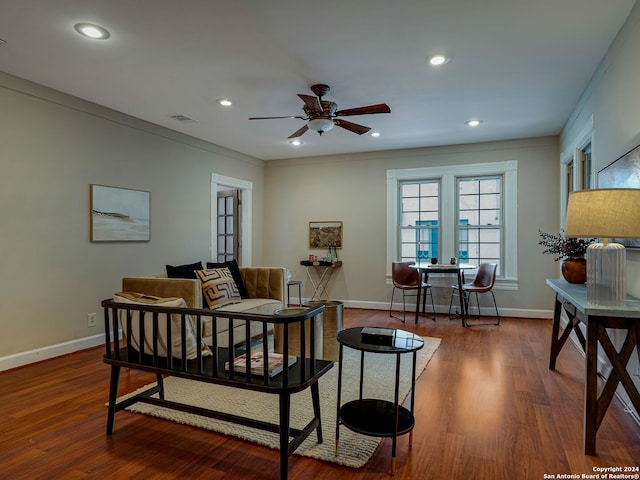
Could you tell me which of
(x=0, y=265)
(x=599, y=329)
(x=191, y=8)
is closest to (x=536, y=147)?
(x=599, y=329)

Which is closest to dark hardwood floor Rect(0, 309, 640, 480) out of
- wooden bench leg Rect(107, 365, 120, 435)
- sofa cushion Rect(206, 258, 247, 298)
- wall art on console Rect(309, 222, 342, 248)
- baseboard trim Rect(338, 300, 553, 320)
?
wooden bench leg Rect(107, 365, 120, 435)

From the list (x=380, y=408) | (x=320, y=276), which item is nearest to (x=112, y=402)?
(x=380, y=408)

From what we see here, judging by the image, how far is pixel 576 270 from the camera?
A: 124 inches

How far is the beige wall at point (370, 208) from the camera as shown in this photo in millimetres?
5461

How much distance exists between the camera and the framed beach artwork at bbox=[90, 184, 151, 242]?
4.07 metres

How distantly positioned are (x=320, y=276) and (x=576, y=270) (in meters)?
4.13

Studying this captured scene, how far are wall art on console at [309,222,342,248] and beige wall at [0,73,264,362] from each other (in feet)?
8.08

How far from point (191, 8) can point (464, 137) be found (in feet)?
13.6

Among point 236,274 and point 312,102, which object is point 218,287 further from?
point 312,102

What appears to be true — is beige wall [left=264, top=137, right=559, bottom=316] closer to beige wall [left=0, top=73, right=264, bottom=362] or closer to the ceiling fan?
beige wall [left=0, top=73, right=264, bottom=362]

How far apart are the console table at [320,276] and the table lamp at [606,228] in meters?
4.51

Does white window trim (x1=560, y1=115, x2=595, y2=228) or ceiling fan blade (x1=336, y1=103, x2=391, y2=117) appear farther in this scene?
white window trim (x1=560, y1=115, x2=595, y2=228)

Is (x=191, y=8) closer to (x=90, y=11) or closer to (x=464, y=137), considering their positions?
(x=90, y=11)

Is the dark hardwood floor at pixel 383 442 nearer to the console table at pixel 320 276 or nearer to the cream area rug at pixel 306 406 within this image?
the cream area rug at pixel 306 406
